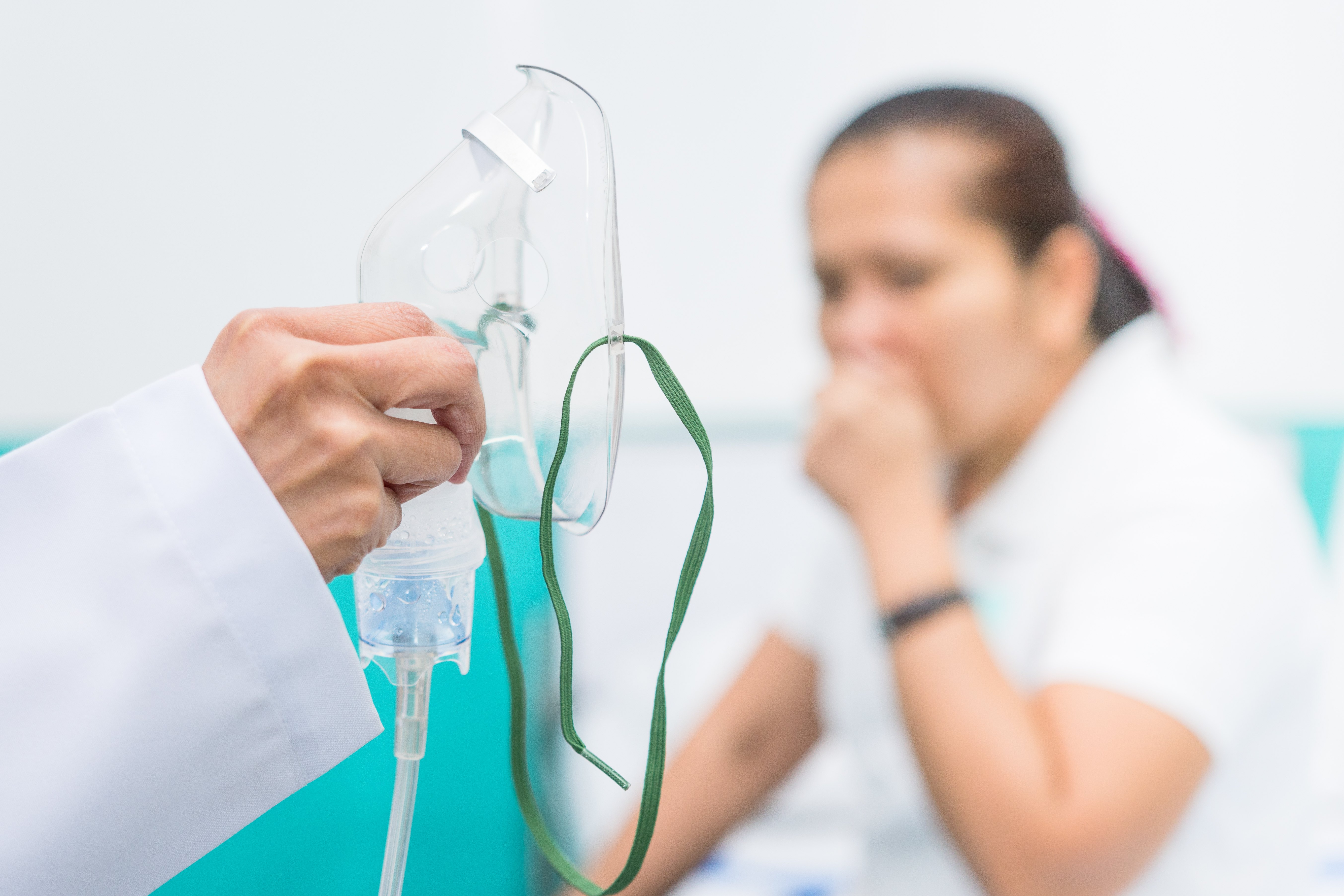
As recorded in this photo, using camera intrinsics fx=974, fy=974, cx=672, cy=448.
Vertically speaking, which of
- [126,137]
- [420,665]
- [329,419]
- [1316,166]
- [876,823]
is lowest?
[876,823]

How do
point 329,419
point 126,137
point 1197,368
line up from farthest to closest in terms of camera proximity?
point 1197,368
point 126,137
point 329,419

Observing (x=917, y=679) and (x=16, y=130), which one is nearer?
(x=917, y=679)

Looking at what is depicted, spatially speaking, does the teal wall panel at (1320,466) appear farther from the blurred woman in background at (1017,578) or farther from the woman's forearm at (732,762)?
the woman's forearm at (732,762)

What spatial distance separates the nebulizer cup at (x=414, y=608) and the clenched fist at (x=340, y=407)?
0.02m

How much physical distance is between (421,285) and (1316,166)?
5.55 ft

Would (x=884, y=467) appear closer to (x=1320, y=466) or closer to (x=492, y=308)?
(x=492, y=308)

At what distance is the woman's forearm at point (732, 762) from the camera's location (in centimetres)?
97

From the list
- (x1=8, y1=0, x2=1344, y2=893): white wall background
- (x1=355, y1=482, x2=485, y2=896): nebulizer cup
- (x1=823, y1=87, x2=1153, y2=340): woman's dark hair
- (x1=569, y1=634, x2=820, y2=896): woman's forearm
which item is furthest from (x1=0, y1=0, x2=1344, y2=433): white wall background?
(x1=355, y1=482, x2=485, y2=896): nebulizer cup

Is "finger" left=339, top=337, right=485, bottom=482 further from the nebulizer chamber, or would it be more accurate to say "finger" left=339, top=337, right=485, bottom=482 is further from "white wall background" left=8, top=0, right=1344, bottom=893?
"white wall background" left=8, top=0, right=1344, bottom=893

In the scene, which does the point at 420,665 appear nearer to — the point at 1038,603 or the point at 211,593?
the point at 211,593

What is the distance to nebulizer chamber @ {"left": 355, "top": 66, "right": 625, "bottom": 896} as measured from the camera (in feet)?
1.30

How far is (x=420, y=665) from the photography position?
0.41 metres

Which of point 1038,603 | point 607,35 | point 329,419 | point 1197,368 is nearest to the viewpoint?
point 329,419

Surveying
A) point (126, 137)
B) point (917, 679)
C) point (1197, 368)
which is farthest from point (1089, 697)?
point (1197, 368)
